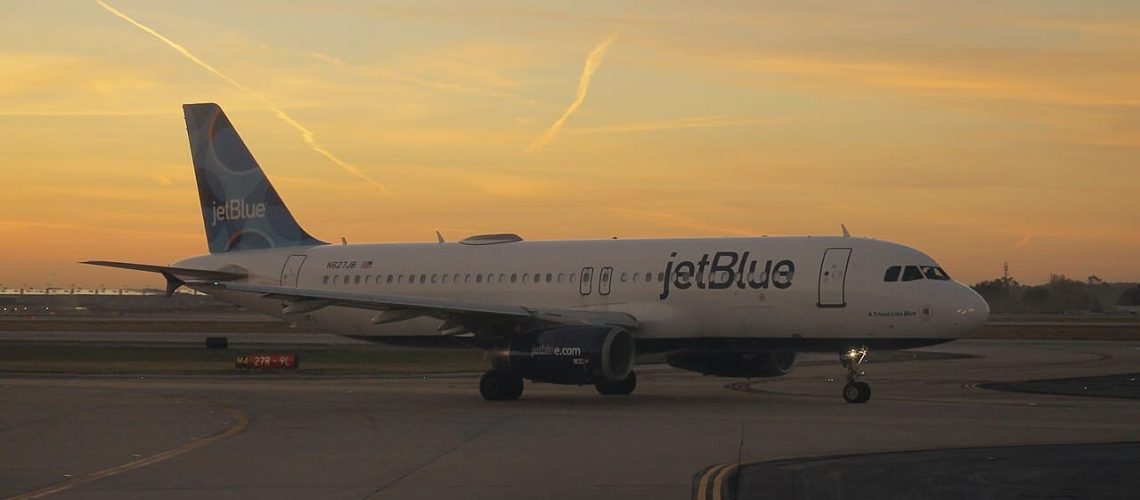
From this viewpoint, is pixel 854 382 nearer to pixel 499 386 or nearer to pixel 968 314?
pixel 968 314

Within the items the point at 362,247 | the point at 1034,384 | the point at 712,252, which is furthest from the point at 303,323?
the point at 1034,384

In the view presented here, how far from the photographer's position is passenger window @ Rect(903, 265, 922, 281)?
1225 inches

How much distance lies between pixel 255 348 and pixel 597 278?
31613mm

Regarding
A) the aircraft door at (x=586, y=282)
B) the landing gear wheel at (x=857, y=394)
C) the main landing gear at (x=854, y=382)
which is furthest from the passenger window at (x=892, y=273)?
the aircraft door at (x=586, y=282)

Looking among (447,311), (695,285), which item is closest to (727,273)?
(695,285)

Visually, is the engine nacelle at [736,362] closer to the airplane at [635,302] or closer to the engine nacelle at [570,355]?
the airplane at [635,302]

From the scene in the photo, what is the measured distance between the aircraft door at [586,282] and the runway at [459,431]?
99.0 inches

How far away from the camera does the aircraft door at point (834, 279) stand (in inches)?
1232

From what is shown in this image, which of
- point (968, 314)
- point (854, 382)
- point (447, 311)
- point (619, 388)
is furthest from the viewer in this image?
point (619, 388)

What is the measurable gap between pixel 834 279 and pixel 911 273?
1.62m

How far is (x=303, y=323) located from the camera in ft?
131

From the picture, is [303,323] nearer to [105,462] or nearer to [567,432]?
[567,432]

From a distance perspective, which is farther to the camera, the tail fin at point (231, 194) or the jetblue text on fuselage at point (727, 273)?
the tail fin at point (231, 194)

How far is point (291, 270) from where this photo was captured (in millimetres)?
40719
